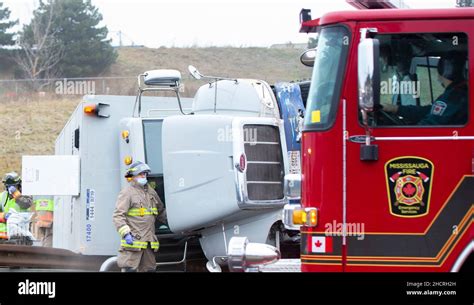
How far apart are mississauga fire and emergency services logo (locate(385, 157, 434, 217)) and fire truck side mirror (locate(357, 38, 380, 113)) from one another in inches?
19.3

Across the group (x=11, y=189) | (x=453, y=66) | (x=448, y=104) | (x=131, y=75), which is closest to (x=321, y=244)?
(x=448, y=104)

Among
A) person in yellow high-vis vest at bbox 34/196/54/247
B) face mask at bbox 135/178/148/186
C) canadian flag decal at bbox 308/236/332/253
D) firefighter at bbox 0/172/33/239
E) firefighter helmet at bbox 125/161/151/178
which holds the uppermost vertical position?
firefighter helmet at bbox 125/161/151/178

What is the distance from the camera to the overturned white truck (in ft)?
31.0

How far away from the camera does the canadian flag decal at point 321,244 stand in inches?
245

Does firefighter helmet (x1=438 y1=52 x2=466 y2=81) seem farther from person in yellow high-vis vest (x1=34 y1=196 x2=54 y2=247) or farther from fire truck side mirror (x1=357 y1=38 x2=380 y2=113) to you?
person in yellow high-vis vest (x1=34 y1=196 x2=54 y2=247)

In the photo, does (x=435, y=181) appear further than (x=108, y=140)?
No

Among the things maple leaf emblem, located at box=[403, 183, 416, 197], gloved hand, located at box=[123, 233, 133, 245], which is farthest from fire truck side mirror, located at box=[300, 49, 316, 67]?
gloved hand, located at box=[123, 233, 133, 245]

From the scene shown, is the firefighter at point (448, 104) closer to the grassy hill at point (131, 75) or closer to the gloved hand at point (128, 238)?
the gloved hand at point (128, 238)

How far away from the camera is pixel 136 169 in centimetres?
A: 991

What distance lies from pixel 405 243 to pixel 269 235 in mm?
3719

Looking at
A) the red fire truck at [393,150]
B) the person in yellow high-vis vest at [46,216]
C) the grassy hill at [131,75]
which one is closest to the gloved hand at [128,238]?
the red fire truck at [393,150]
